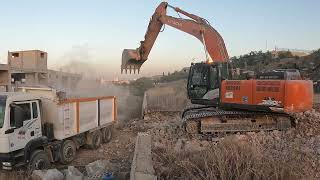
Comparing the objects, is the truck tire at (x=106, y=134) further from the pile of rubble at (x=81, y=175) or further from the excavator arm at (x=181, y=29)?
the pile of rubble at (x=81, y=175)

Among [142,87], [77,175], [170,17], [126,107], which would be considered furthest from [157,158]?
[142,87]

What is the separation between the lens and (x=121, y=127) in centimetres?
1928

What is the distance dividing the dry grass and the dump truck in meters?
A: 4.29

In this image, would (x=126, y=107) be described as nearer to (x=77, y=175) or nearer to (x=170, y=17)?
(x=170, y=17)

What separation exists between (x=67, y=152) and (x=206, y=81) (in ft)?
18.3

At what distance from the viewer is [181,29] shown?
57.3ft

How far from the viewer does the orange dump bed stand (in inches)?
475

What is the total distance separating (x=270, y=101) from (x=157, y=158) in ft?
19.7

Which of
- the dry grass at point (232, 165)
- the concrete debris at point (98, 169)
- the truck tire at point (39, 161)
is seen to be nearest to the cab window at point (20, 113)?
the truck tire at point (39, 161)

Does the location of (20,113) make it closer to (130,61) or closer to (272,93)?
(272,93)

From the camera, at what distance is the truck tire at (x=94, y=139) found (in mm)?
14125

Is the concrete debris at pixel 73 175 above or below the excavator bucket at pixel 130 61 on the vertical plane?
below

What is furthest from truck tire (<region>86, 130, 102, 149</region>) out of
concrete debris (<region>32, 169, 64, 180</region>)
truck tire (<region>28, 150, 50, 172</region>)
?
concrete debris (<region>32, 169, 64, 180</region>)

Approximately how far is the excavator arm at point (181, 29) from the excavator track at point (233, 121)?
2649 millimetres
